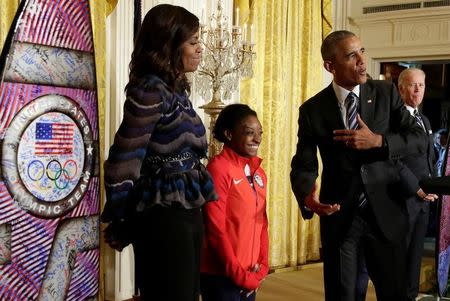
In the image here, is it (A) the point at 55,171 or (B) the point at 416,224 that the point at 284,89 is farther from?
(A) the point at 55,171

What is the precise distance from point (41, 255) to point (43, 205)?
180mm

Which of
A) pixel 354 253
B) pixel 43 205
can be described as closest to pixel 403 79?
pixel 354 253

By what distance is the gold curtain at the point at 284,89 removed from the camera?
4348 millimetres

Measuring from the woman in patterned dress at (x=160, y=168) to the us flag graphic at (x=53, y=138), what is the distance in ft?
1.96

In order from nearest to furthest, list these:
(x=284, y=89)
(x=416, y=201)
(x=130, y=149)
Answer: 1. (x=130, y=149)
2. (x=416, y=201)
3. (x=284, y=89)

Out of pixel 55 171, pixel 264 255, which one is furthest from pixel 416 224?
pixel 55 171

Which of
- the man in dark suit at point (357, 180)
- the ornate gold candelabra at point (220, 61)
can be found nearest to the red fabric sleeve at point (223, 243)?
the man in dark suit at point (357, 180)

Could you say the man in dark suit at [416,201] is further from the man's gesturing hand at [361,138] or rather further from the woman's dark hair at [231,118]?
the man's gesturing hand at [361,138]

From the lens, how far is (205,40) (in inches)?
135

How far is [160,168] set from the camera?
61.4 inches

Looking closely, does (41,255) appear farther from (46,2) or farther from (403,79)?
(403,79)

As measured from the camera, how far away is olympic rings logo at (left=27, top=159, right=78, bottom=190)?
79.0 inches

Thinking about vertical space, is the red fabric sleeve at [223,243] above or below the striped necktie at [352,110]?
→ below

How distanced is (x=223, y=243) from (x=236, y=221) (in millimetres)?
117
